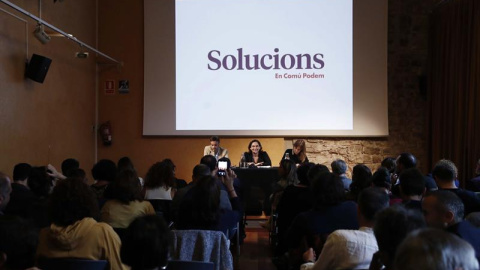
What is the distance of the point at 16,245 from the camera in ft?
5.62

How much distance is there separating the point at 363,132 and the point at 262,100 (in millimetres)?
1821

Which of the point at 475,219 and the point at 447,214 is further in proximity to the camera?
the point at 475,219

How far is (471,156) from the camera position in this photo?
23.1 feet

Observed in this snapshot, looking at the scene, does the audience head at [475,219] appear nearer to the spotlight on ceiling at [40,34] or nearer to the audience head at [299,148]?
the audience head at [299,148]

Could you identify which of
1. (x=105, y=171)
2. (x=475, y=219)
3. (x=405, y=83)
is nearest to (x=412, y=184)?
(x=475, y=219)

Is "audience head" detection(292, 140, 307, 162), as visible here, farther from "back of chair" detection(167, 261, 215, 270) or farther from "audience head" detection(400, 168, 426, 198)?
"back of chair" detection(167, 261, 215, 270)

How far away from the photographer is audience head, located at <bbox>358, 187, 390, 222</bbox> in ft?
7.50

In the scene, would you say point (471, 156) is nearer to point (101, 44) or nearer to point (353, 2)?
point (353, 2)

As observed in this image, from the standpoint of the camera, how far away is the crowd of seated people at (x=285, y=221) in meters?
1.67

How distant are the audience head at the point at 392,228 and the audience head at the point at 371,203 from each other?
20.4 inches

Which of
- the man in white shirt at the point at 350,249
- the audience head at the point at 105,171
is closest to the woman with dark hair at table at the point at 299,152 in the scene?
the audience head at the point at 105,171

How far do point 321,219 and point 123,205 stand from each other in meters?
1.32

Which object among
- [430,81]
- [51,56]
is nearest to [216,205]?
[51,56]

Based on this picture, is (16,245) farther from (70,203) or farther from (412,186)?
(412,186)
